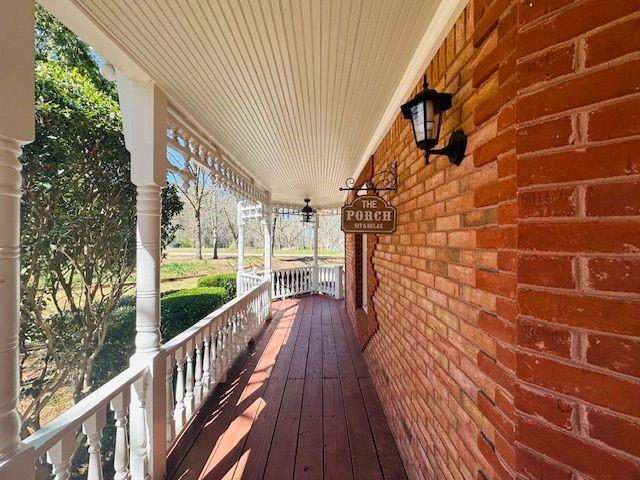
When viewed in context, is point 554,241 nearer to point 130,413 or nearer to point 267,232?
point 130,413

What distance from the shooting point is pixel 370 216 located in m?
2.28

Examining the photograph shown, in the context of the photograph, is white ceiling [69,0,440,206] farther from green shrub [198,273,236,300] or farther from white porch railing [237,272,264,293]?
green shrub [198,273,236,300]

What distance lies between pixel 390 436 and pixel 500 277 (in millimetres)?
2063

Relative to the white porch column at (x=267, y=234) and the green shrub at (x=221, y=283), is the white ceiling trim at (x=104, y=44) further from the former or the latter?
the green shrub at (x=221, y=283)

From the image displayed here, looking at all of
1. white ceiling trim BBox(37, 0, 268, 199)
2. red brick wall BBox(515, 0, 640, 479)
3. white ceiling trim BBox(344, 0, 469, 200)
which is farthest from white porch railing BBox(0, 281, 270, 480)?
white ceiling trim BBox(344, 0, 469, 200)

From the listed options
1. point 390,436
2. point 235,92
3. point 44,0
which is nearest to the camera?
point 44,0

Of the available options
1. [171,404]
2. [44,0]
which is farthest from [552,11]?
[171,404]

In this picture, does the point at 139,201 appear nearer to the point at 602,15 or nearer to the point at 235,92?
the point at 235,92

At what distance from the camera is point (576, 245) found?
2.16 feet

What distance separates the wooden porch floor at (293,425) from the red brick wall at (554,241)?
129 cm

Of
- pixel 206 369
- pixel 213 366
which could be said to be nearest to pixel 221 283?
pixel 213 366

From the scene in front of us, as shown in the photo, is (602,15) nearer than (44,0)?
Yes

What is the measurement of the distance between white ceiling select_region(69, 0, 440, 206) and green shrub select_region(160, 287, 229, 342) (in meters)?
3.92

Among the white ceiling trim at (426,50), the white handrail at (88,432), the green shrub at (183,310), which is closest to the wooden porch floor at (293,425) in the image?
the white handrail at (88,432)
